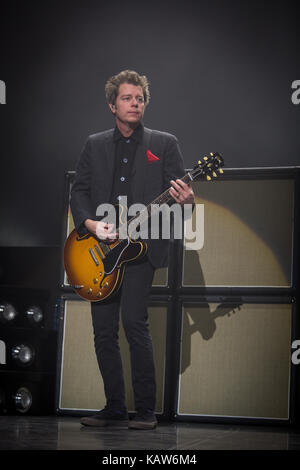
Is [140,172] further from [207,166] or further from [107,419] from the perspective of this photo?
[107,419]

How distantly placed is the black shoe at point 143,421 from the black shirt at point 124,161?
97cm

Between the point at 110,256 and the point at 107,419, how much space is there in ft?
2.50

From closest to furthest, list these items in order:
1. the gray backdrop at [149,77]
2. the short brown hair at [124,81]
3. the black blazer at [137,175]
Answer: the black blazer at [137,175]
the short brown hair at [124,81]
the gray backdrop at [149,77]

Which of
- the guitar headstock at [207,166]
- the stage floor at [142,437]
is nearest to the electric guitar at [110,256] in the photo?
the guitar headstock at [207,166]

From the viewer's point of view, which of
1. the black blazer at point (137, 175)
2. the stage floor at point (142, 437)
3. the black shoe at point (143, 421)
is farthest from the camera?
the black blazer at point (137, 175)

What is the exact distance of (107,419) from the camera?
3254 millimetres

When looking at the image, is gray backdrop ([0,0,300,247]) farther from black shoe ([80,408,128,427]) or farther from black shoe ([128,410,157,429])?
black shoe ([128,410,157,429])

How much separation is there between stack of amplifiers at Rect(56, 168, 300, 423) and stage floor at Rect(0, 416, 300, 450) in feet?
0.56

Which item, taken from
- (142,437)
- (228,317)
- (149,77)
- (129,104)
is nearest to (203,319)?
(228,317)

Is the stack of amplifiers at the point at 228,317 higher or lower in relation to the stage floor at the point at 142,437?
higher

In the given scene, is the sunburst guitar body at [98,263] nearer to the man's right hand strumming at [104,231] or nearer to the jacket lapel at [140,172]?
the man's right hand strumming at [104,231]

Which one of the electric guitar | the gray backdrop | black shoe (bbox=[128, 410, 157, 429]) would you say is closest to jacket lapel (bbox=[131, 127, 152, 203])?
the electric guitar

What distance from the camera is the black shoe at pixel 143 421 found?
3.08 meters

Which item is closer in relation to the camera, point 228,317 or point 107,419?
point 107,419
